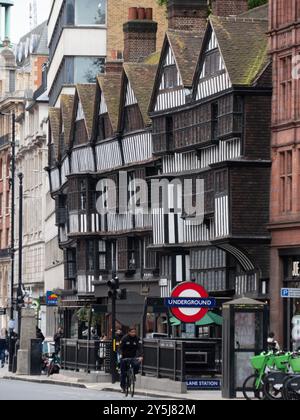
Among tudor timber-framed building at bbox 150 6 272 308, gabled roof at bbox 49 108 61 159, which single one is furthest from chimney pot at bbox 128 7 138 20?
tudor timber-framed building at bbox 150 6 272 308

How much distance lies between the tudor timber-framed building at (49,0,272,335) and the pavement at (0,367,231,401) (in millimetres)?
6973

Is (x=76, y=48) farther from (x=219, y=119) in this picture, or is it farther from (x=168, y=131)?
(x=219, y=119)

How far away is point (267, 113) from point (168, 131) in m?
9.29

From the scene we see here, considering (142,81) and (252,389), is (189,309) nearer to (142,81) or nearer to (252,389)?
(252,389)

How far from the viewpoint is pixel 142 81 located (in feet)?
244

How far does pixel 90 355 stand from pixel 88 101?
25.8m

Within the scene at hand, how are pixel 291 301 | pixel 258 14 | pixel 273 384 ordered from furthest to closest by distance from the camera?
pixel 258 14
pixel 291 301
pixel 273 384

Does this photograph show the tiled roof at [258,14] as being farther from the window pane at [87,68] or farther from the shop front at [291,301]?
the window pane at [87,68]

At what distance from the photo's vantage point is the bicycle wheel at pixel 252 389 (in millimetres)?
41156

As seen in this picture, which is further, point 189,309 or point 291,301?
point 291,301

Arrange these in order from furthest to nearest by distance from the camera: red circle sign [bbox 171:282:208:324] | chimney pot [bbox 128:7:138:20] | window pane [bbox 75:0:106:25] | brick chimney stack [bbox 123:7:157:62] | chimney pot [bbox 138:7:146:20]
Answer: window pane [bbox 75:0:106:25] → chimney pot [bbox 128:7:138:20] → chimney pot [bbox 138:7:146:20] → brick chimney stack [bbox 123:7:157:62] → red circle sign [bbox 171:282:208:324]

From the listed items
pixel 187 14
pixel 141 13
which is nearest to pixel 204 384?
pixel 187 14

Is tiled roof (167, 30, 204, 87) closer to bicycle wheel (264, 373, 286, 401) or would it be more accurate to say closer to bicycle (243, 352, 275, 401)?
bicycle (243, 352, 275, 401)

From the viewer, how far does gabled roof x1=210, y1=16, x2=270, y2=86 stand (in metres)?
60.4
